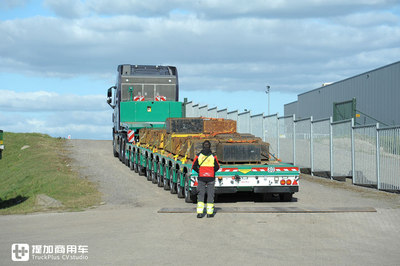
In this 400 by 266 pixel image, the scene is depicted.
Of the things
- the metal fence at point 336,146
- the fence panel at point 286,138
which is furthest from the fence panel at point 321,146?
the fence panel at point 286,138

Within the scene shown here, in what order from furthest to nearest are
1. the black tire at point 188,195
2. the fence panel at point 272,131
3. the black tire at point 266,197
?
the fence panel at point 272,131 → the black tire at point 266,197 → the black tire at point 188,195

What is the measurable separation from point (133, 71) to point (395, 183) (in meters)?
14.0

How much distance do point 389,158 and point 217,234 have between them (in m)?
10.6

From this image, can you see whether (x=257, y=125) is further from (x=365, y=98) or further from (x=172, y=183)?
(x=365, y=98)

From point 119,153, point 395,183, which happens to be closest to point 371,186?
point 395,183

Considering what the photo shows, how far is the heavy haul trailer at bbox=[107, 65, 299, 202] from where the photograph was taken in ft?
53.2

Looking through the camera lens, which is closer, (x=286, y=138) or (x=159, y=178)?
(x=159, y=178)

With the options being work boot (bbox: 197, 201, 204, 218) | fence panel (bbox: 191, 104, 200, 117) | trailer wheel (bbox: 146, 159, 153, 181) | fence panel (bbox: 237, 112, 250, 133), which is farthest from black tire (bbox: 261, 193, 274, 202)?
fence panel (bbox: 191, 104, 200, 117)

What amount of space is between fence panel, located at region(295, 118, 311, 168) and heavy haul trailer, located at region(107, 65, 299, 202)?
5556 mm

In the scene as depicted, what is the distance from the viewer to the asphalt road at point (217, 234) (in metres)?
9.45

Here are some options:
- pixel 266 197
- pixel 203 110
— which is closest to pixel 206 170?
pixel 266 197

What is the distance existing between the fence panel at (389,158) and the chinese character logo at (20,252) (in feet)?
42.8

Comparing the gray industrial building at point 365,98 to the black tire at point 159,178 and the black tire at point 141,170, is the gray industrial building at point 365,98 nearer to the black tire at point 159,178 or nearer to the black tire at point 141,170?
the black tire at point 141,170

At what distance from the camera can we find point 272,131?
30000 millimetres
